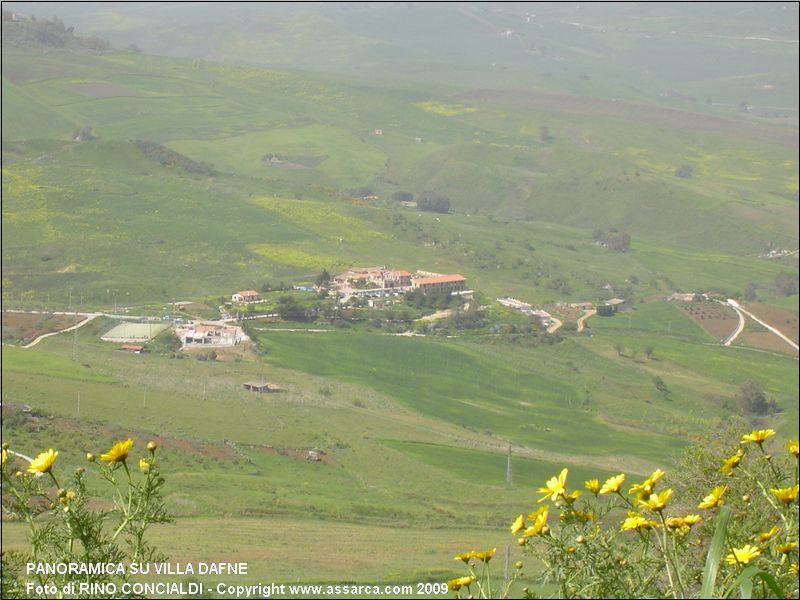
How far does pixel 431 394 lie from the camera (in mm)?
43344

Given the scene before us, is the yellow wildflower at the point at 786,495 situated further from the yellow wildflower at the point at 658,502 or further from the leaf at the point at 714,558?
the leaf at the point at 714,558

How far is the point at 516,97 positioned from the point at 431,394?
104 m

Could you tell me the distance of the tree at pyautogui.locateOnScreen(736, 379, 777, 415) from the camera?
47.6 metres

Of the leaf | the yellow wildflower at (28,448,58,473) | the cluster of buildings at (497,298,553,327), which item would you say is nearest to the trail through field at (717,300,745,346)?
the cluster of buildings at (497,298,553,327)

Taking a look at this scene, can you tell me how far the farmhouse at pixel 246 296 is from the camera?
51406mm

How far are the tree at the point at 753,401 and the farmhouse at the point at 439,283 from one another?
15656mm

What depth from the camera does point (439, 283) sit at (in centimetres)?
5812

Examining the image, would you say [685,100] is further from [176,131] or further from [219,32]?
[176,131]

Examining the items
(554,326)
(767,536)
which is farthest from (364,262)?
(767,536)

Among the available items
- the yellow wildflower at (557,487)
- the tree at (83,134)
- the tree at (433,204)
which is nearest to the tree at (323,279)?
the tree at (433,204)

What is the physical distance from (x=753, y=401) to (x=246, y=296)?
2231 centimetres

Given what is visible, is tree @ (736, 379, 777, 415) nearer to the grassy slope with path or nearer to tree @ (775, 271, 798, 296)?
the grassy slope with path

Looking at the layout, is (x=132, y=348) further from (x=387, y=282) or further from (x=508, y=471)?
(x=387, y=282)

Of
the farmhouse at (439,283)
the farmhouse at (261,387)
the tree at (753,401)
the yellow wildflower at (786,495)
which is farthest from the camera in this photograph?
the farmhouse at (439,283)
